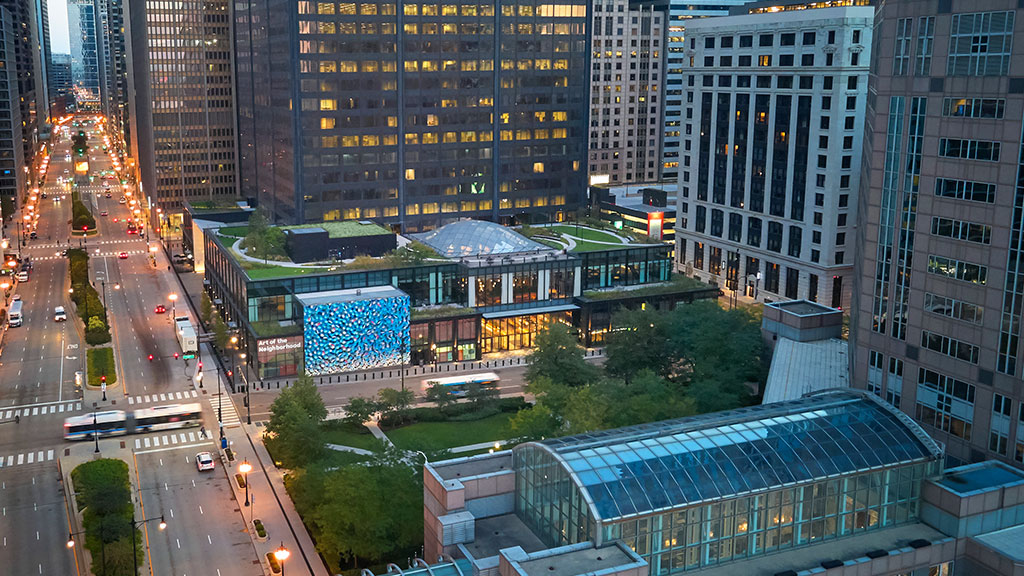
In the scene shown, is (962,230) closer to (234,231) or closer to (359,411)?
(359,411)

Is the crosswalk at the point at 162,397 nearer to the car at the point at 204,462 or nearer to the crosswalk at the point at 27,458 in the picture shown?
the crosswalk at the point at 27,458

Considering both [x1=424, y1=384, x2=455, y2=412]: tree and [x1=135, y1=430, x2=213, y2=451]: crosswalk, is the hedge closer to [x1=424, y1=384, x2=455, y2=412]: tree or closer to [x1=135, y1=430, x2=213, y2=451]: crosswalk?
[x1=135, y1=430, x2=213, y2=451]: crosswalk

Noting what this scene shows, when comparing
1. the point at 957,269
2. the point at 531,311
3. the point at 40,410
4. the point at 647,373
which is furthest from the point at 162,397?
the point at 957,269

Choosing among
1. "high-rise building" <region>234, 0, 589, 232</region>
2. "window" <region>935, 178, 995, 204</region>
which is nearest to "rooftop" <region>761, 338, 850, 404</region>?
"window" <region>935, 178, 995, 204</region>

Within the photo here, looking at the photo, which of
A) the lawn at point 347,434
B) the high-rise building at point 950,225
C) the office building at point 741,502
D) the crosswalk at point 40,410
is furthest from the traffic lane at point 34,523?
the high-rise building at point 950,225

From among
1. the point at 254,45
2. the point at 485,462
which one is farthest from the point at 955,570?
the point at 254,45
